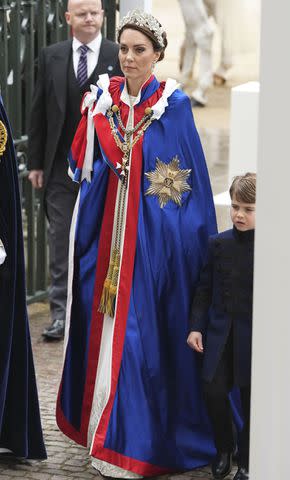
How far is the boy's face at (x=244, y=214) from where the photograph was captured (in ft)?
17.5

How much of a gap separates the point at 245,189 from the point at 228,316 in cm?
54

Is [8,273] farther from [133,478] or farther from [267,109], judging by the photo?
[267,109]

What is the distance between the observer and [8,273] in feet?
18.5

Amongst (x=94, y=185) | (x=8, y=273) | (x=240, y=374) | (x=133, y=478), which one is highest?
(x=94, y=185)

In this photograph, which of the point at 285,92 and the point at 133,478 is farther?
the point at 133,478

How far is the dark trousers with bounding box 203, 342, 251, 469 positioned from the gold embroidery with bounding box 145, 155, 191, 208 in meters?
0.70

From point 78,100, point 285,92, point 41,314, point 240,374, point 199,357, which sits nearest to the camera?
point 285,92

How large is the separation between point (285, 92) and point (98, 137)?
2270 millimetres

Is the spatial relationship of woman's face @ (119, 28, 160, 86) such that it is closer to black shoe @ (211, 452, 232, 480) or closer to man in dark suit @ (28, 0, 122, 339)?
black shoe @ (211, 452, 232, 480)

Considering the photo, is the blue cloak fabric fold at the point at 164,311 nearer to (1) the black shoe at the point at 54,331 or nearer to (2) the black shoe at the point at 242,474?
(2) the black shoe at the point at 242,474

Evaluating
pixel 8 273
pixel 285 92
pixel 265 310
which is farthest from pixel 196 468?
pixel 285 92

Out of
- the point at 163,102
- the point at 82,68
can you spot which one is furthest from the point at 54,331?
the point at 163,102

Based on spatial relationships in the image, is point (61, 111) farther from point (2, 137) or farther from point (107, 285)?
point (2, 137)

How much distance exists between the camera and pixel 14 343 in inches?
226
